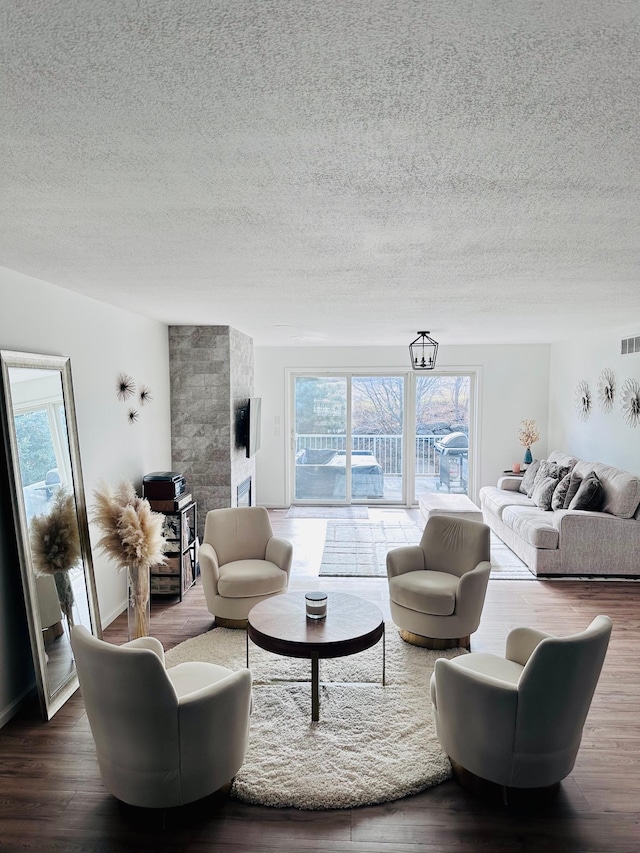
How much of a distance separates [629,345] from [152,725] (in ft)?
18.3

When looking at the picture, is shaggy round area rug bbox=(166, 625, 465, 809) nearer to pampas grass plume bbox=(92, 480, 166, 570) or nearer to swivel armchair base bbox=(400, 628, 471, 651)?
swivel armchair base bbox=(400, 628, 471, 651)

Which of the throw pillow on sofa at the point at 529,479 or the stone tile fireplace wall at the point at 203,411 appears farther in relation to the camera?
the throw pillow on sofa at the point at 529,479

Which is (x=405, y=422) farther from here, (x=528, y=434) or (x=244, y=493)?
(x=244, y=493)

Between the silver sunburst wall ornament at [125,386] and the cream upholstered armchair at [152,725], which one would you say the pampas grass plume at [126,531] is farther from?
the cream upholstered armchair at [152,725]

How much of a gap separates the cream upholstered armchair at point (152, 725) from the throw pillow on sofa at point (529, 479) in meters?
5.59

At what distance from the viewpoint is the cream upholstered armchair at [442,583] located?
12.8 ft

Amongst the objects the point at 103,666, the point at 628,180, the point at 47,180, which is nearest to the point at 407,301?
the point at 628,180

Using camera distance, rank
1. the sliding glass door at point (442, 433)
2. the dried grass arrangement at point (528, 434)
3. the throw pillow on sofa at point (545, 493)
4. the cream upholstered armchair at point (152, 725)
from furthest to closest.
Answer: the sliding glass door at point (442, 433) < the dried grass arrangement at point (528, 434) < the throw pillow on sofa at point (545, 493) < the cream upholstered armchair at point (152, 725)

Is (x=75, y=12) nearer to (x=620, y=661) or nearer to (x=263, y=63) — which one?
(x=263, y=63)

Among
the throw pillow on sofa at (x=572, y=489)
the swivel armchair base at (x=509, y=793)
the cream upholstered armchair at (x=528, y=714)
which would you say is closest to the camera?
the cream upholstered armchair at (x=528, y=714)

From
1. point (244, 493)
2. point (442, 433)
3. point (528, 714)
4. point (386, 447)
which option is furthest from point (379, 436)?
point (528, 714)

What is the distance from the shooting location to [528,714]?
2.41m

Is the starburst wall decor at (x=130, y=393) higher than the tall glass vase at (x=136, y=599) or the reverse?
higher

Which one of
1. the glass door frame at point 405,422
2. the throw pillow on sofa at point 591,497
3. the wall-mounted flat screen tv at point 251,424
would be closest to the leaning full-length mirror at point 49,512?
the wall-mounted flat screen tv at point 251,424
